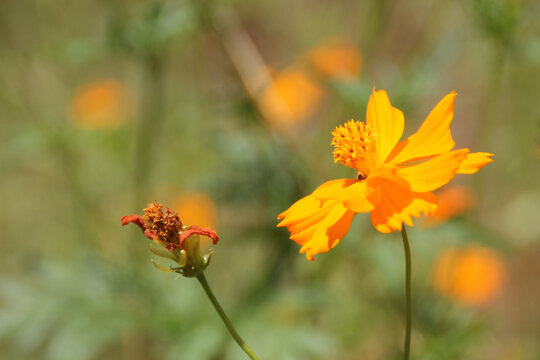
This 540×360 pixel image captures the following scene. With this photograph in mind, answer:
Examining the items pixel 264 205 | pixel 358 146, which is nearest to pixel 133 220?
pixel 358 146

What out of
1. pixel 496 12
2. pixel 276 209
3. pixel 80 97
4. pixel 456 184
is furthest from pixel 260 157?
pixel 456 184

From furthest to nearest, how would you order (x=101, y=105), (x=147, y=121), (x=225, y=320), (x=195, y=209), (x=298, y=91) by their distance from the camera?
(x=298, y=91)
(x=101, y=105)
(x=195, y=209)
(x=147, y=121)
(x=225, y=320)

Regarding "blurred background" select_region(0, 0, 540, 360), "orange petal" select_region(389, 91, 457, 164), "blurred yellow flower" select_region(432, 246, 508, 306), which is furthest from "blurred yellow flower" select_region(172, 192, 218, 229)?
"orange petal" select_region(389, 91, 457, 164)

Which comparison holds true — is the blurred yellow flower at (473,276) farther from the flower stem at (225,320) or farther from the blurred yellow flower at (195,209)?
the flower stem at (225,320)

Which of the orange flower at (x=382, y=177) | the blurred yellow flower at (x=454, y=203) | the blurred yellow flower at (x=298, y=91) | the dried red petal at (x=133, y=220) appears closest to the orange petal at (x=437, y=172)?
the orange flower at (x=382, y=177)

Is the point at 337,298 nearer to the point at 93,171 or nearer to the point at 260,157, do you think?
the point at 260,157

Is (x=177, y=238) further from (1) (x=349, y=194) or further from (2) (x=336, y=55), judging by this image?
(2) (x=336, y=55)
